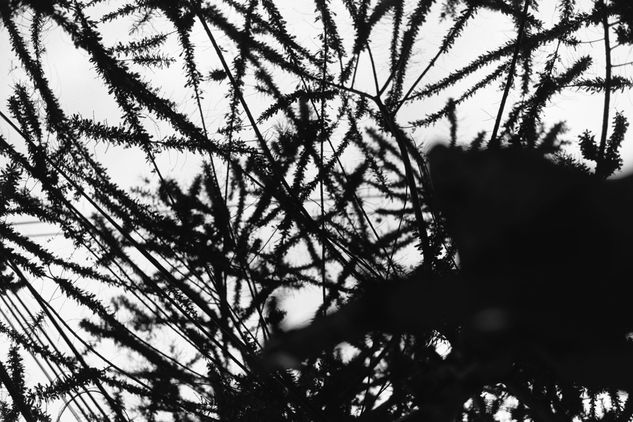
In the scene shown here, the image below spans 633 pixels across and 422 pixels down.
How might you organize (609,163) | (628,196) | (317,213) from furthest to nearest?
Answer: (317,213), (609,163), (628,196)

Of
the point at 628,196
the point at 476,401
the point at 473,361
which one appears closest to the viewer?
the point at 628,196

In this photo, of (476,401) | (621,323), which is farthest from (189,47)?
(476,401)

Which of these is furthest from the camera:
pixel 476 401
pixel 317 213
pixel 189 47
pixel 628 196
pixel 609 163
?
pixel 317 213

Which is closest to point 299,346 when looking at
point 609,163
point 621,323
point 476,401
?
point 621,323

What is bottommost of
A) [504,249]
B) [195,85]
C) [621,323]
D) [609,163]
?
[621,323]

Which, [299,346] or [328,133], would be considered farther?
[328,133]

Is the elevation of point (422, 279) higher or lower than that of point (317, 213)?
lower

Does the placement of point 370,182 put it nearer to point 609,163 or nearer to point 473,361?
point 609,163

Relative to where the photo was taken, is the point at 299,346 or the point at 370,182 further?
the point at 370,182

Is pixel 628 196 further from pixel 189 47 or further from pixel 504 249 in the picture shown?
pixel 189 47
